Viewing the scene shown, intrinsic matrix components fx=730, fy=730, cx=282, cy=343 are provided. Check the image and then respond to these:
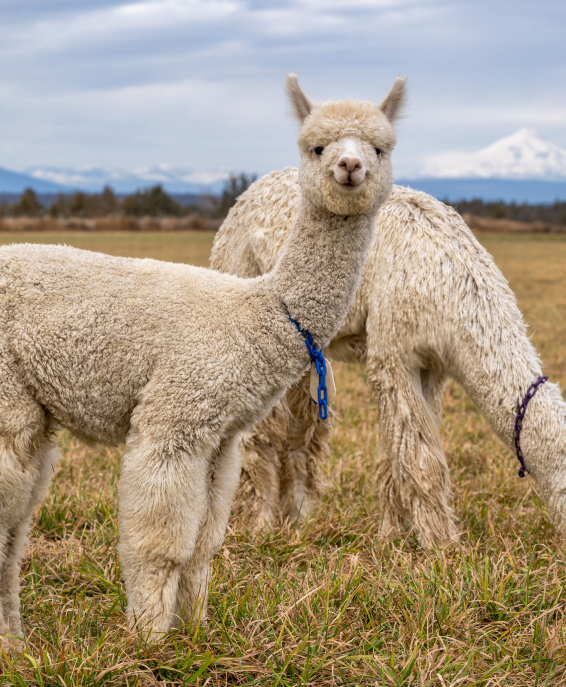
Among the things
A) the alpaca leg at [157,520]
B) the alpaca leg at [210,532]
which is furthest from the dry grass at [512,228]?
the alpaca leg at [157,520]

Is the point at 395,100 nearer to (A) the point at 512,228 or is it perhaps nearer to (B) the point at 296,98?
(B) the point at 296,98

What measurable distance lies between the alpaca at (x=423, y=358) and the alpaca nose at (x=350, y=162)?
1.52m

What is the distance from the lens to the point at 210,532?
2695 mm

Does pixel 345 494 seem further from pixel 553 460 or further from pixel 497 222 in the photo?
pixel 497 222

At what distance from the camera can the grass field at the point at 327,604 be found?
2582mm

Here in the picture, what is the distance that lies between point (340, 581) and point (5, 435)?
60.8 inches

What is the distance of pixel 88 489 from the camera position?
445 centimetres

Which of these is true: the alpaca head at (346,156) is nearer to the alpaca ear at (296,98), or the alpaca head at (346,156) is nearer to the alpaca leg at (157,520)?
the alpaca ear at (296,98)

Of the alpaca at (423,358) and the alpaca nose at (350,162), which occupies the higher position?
the alpaca nose at (350,162)

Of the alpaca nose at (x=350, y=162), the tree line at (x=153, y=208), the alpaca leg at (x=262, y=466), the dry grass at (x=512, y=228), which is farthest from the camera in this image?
the tree line at (x=153, y=208)

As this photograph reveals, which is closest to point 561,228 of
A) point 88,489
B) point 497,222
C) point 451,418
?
point 497,222

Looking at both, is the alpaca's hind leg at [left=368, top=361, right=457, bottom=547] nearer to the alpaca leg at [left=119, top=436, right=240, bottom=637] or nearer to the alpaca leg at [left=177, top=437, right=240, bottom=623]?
the alpaca leg at [left=177, top=437, right=240, bottom=623]

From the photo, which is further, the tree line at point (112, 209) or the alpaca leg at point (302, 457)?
the tree line at point (112, 209)

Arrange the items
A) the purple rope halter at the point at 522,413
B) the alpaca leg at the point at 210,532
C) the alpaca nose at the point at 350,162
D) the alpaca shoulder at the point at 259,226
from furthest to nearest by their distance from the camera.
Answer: the alpaca shoulder at the point at 259,226 < the purple rope halter at the point at 522,413 < the alpaca leg at the point at 210,532 < the alpaca nose at the point at 350,162
